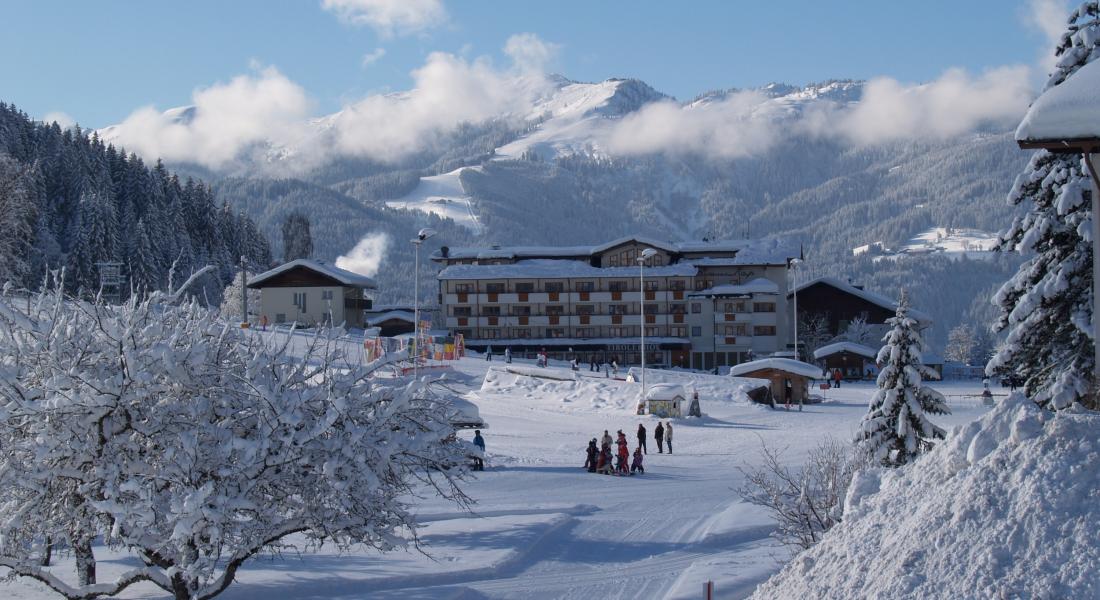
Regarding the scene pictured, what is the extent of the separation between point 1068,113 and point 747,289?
76.6 meters

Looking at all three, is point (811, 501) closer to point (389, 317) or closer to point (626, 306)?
point (626, 306)

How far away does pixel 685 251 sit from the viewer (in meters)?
92.5

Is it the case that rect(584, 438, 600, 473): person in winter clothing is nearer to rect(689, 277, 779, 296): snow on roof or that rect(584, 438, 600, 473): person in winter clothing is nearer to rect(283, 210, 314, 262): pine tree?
rect(689, 277, 779, 296): snow on roof

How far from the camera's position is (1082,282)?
62.3 feet

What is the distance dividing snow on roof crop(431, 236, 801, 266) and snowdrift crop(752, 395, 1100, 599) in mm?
78802

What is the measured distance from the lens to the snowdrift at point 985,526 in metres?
8.02

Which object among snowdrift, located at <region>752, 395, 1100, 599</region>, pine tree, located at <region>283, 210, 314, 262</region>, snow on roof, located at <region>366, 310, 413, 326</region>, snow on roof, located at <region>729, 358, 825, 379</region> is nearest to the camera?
snowdrift, located at <region>752, 395, 1100, 599</region>

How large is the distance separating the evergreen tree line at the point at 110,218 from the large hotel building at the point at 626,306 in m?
22.9

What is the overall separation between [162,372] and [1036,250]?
583 inches

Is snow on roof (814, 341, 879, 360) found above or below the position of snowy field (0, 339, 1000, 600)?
above

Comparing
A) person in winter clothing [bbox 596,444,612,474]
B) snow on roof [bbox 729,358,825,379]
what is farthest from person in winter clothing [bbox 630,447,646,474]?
snow on roof [bbox 729,358,825,379]

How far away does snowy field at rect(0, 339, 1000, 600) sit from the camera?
18.1m

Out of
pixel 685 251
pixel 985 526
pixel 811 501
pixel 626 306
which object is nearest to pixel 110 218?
pixel 626 306

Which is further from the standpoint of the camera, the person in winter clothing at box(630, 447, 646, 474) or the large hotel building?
the large hotel building
